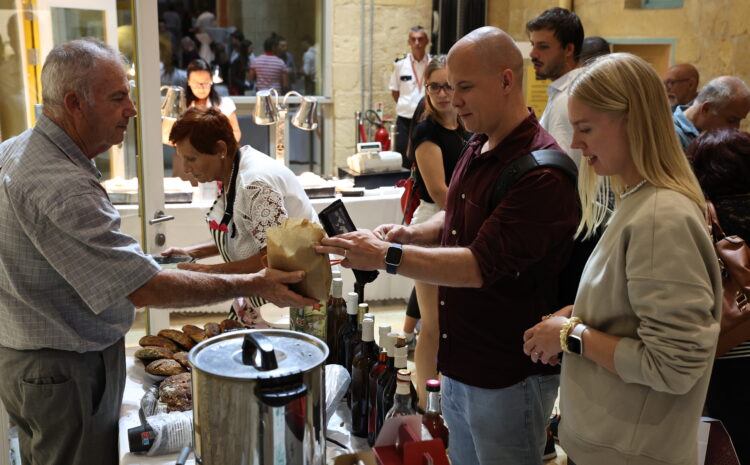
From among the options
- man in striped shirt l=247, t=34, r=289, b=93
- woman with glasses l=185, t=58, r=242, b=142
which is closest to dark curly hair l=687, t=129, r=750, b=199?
woman with glasses l=185, t=58, r=242, b=142

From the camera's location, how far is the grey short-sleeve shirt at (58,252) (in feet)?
5.41

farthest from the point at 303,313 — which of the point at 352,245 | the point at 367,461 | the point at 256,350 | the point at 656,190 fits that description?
the point at 656,190

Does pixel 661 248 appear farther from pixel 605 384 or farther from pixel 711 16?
pixel 711 16

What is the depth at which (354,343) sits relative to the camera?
2.10m

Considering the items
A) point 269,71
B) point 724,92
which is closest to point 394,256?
point 724,92

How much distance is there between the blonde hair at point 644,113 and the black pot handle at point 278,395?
0.75 meters

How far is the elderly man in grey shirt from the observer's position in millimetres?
1656

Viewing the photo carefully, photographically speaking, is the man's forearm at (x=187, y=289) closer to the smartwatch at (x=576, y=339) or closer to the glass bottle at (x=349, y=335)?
Answer: the glass bottle at (x=349, y=335)

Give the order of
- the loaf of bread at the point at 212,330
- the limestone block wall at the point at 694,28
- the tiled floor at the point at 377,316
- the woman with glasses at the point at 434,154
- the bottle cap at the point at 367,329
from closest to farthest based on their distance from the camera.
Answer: the bottle cap at the point at 367,329, the loaf of bread at the point at 212,330, the woman with glasses at the point at 434,154, the limestone block wall at the point at 694,28, the tiled floor at the point at 377,316

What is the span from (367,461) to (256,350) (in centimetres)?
40

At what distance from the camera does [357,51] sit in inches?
304

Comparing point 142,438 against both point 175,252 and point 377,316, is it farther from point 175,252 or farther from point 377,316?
point 377,316

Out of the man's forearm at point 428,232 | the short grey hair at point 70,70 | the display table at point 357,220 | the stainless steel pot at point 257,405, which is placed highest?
the short grey hair at point 70,70

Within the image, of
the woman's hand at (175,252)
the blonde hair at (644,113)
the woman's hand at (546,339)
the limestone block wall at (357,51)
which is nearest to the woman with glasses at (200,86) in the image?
the woman's hand at (175,252)
